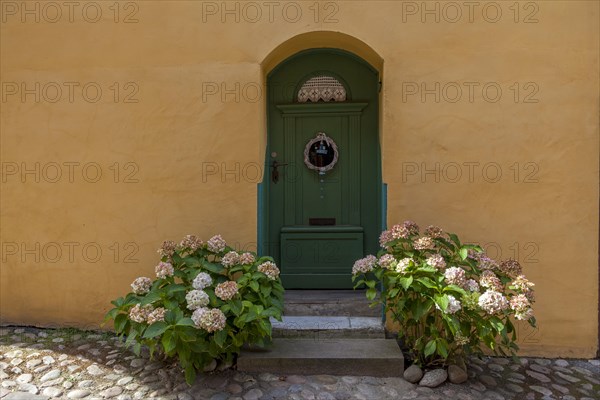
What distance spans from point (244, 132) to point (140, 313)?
167cm

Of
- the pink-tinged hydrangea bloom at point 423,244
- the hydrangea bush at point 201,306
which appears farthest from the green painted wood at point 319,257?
the pink-tinged hydrangea bloom at point 423,244

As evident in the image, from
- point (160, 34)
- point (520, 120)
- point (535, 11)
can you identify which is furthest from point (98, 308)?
point (535, 11)

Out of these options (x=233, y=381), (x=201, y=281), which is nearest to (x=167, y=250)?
(x=201, y=281)

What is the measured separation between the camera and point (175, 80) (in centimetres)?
367

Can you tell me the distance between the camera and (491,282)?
2812 millimetres

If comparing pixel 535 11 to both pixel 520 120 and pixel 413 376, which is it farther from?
pixel 413 376

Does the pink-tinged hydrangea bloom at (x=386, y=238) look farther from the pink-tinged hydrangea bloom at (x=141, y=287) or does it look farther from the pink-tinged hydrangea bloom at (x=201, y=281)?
the pink-tinged hydrangea bloom at (x=141, y=287)

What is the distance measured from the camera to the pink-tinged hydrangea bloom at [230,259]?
3.18 m

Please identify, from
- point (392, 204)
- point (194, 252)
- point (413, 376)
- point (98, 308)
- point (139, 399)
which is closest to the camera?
point (139, 399)

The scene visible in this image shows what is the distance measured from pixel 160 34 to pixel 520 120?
3140 millimetres

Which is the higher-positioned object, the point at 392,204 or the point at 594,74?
the point at 594,74

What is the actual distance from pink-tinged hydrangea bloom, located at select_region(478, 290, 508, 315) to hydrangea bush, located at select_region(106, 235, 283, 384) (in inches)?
53.2

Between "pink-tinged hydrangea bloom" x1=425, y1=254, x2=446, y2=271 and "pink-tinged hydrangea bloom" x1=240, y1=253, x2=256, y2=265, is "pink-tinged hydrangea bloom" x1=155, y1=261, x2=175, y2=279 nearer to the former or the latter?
"pink-tinged hydrangea bloom" x1=240, y1=253, x2=256, y2=265

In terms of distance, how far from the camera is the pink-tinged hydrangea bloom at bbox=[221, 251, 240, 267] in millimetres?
3178
